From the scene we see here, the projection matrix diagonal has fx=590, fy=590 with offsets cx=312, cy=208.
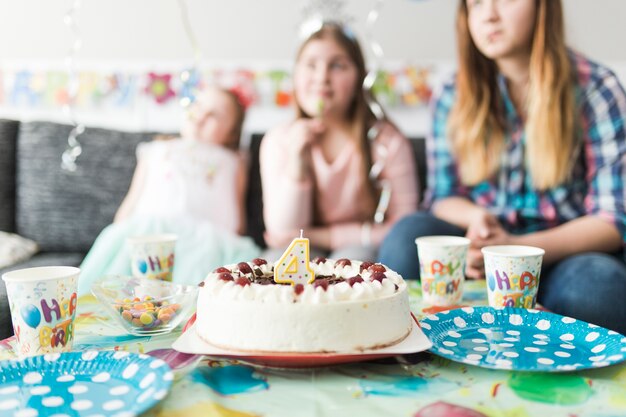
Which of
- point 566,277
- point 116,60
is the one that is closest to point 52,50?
point 116,60

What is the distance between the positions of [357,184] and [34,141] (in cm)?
116

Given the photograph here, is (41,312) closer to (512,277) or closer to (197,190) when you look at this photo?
(512,277)

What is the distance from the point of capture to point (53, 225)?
6.67ft

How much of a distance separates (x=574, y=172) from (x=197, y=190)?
3.75 feet

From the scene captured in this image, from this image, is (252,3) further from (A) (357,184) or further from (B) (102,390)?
(B) (102,390)

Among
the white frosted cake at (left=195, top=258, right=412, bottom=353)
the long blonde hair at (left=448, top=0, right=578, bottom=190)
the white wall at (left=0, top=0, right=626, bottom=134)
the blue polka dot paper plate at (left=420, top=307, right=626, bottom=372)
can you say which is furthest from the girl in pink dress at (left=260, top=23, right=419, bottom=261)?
the white frosted cake at (left=195, top=258, right=412, bottom=353)

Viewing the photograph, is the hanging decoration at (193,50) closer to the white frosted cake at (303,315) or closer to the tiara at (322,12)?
the tiara at (322,12)

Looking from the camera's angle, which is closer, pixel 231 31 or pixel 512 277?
pixel 512 277

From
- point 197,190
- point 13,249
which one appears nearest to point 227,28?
point 197,190

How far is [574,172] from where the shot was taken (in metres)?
1.49

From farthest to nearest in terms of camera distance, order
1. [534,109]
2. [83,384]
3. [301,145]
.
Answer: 1. [301,145]
2. [534,109]
3. [83,384]

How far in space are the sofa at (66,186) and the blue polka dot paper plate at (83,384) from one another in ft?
4.35

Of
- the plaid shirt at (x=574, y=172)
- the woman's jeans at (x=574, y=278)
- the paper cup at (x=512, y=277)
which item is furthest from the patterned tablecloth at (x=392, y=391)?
the plaid shirt at (x=574, y=172)

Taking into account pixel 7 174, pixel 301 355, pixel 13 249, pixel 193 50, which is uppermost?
pixel 193 50
